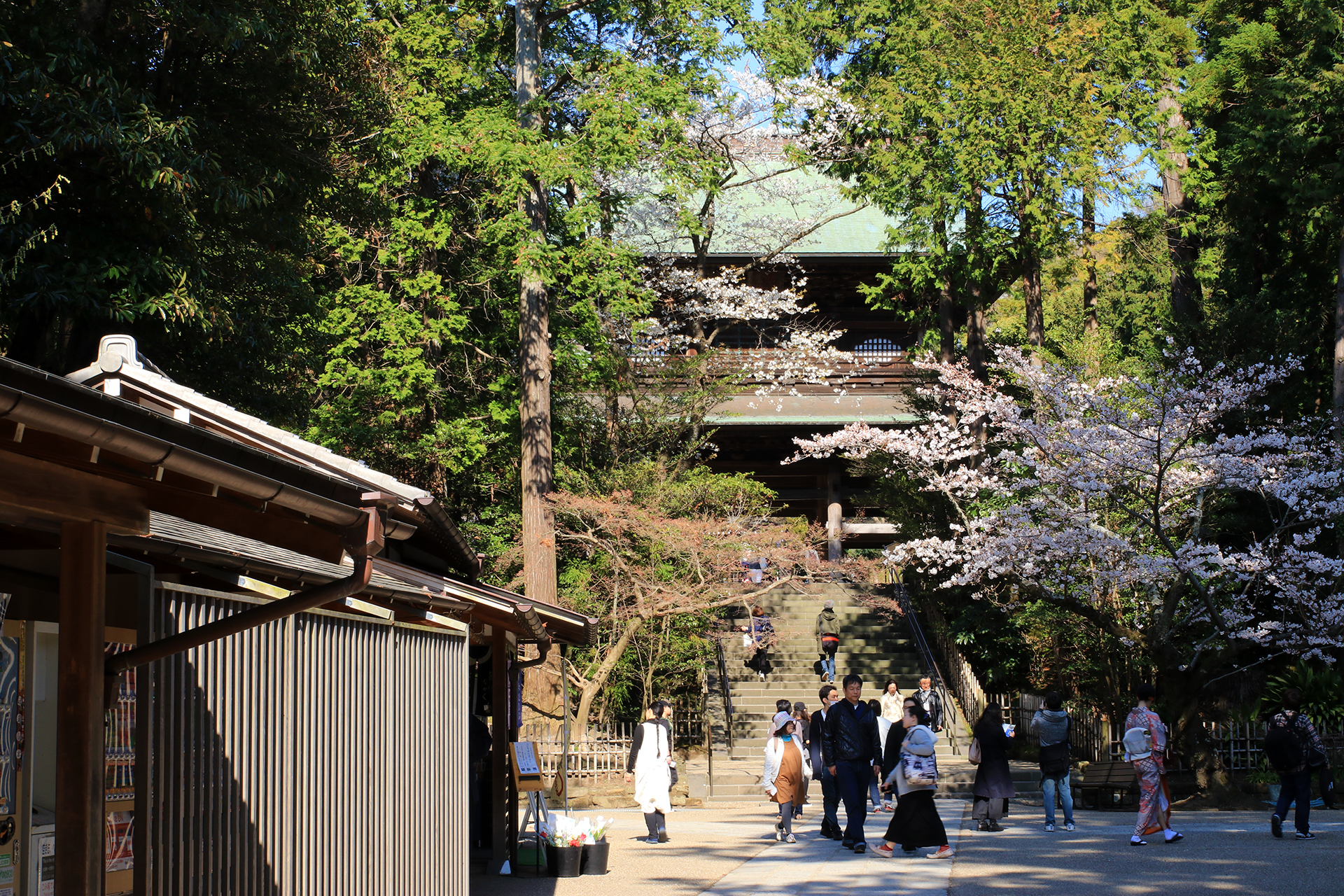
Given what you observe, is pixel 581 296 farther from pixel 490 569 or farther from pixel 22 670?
pixel 22 670

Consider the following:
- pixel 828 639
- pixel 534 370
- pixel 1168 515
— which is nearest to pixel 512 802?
pixel 534 370

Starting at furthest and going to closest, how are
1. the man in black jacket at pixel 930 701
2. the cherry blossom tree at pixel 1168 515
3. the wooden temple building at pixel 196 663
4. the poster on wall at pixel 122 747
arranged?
the man in black jacket at pixel 930 701, the cherry blossom tree at pixel 1168 515, the poster on wall at pixel 122 747, the wooden temple building at pixel 196 663

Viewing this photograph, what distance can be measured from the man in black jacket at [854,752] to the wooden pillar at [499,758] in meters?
3.14

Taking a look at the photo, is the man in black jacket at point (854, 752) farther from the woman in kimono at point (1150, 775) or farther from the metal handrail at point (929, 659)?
the metal handrail at point (929, 659)

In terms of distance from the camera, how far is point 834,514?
27.2 meters

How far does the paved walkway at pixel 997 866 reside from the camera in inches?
341

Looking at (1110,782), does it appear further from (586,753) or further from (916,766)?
(586,753)

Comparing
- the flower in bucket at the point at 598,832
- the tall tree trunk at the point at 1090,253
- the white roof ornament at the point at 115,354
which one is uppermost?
the tall tree trunk at the point at 1090,253

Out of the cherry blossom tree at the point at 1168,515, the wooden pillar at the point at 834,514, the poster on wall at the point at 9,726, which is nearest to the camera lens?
the poster on wall at the point at 9,726

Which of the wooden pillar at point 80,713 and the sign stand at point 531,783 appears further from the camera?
the sign stand at point 531,783

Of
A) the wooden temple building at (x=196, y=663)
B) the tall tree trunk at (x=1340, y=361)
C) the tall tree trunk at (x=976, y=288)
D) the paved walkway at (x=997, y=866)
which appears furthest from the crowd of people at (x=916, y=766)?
the tall tree trunk at (x=976, y=288)

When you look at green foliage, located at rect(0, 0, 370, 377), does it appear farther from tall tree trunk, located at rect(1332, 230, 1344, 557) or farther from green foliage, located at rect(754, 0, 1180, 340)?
tall tree trunk, located at rect(1332, 230, 1344, 557)

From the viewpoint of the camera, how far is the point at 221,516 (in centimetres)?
369

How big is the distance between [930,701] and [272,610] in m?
15.9
